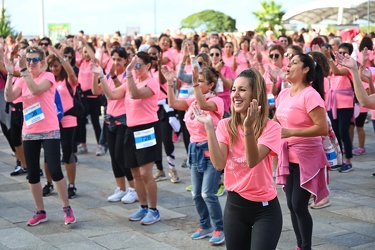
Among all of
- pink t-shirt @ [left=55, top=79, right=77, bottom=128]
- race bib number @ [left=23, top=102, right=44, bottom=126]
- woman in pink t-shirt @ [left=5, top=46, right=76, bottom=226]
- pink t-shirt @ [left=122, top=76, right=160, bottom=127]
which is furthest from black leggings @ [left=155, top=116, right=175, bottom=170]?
race bib number @ [left=23, top=102, right=44, bottom=126]

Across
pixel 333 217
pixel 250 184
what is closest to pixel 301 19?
pixel 333 217

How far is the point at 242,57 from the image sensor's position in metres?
15.0

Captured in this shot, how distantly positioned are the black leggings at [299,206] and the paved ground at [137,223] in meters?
0.67

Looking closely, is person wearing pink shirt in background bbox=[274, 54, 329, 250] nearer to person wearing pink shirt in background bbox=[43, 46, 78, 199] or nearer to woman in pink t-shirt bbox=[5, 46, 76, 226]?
woman in pink t-shirt bbox=[5, 46, 76, 226]

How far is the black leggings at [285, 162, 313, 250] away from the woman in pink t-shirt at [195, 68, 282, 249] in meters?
1.26

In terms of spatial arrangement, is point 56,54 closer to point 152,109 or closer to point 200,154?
point 152,109

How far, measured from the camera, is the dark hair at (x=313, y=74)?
658 cm

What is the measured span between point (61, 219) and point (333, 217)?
120 inches

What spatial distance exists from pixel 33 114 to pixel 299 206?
319cm

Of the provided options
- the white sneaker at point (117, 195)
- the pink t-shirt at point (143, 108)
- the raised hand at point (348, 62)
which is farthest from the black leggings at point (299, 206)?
the white sneaker at point (117, 195)

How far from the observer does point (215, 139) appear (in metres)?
4.99

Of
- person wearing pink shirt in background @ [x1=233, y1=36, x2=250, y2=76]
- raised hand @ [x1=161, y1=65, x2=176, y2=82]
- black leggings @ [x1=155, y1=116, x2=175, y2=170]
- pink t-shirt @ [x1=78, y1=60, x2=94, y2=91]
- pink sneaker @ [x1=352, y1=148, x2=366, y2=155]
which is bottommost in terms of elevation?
pink sneaker @ [x1=352, y1=148, x2=366, y2=155]

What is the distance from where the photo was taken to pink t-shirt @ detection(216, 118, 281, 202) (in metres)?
5.09

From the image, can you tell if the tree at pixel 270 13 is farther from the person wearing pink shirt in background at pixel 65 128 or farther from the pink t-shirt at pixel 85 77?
the person wearing pink shirt in background at pixel 65 128
